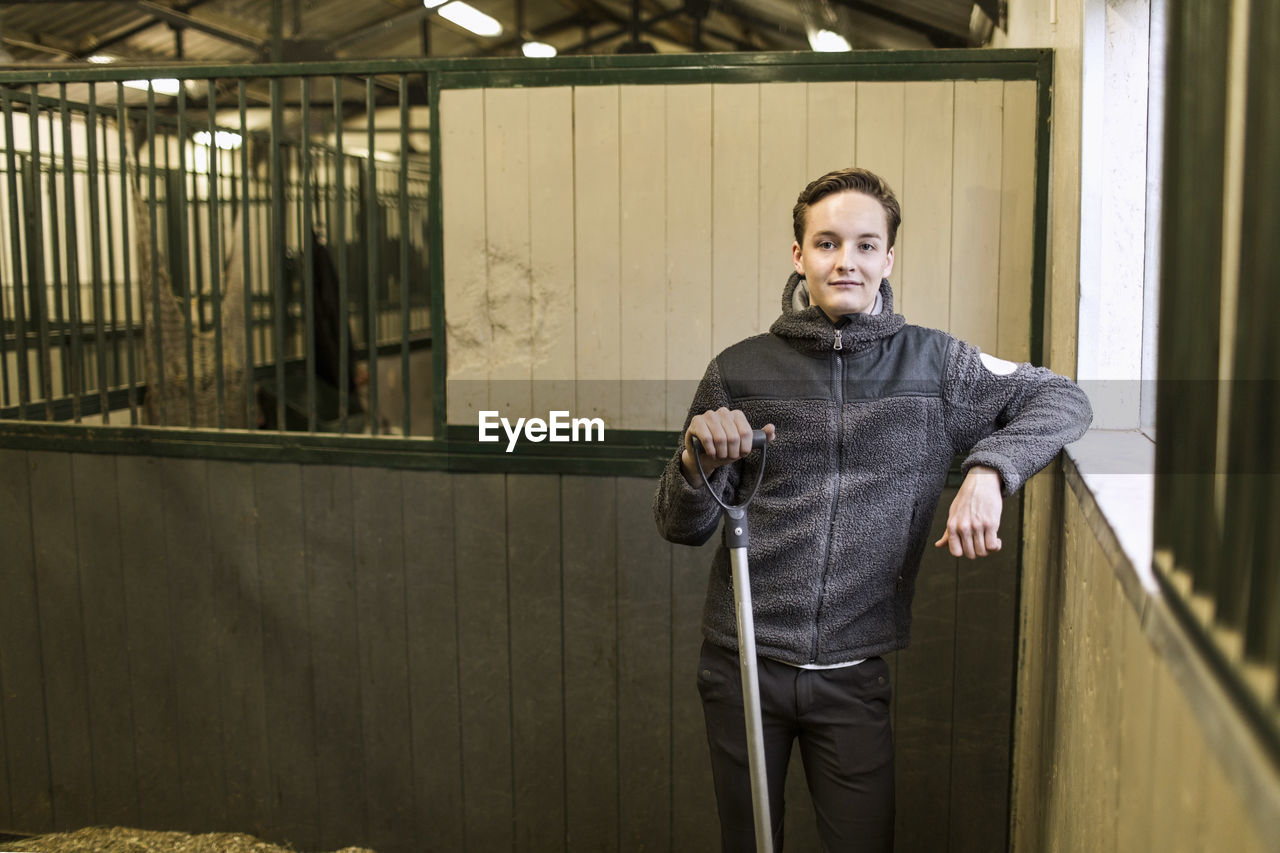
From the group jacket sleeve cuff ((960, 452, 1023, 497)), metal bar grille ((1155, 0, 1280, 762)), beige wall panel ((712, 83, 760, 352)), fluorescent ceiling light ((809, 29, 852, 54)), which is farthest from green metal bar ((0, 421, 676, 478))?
fluorescent ceiling light ((809, 29, 852, 54))

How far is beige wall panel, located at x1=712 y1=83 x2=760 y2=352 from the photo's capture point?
2.88m

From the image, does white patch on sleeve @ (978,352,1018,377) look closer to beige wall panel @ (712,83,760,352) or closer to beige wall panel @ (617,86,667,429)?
beige wall panel @ (712,83,760,352)

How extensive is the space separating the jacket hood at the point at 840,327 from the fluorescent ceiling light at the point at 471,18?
677 centimetres

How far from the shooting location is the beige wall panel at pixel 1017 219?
2.76m

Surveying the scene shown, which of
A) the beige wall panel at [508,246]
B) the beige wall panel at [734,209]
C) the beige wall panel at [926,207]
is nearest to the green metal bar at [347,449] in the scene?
the beige wall panel at [508,246]

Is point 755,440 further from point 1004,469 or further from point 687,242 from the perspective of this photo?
point 687,242

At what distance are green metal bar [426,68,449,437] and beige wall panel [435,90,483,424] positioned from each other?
0.04 ft

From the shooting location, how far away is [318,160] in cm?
806

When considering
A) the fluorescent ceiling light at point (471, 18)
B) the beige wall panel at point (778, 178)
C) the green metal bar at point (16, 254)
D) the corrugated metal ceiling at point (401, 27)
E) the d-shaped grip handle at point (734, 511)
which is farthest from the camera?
the fluorescent ceiling light at point (471, 18)

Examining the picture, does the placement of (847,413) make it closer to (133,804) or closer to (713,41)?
(133,804)

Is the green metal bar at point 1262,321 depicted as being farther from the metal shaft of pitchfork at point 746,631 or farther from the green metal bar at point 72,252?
the green metal bar at point 72,252

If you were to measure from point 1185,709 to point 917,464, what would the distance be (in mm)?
1029

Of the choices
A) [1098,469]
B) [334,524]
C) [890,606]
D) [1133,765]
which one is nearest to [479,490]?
[334,524]

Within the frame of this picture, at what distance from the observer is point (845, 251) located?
1.91 m
